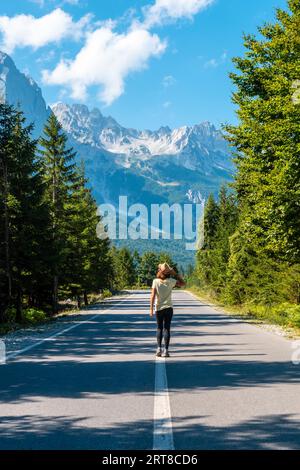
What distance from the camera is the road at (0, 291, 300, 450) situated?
17.1 ft

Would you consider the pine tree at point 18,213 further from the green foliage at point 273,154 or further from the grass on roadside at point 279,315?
the grass on roadside at point 279,315

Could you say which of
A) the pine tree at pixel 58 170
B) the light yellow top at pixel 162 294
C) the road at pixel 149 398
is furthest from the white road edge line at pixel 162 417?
the pine tree at pixel 58 170

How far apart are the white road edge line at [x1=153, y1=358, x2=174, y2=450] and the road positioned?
0.04ft

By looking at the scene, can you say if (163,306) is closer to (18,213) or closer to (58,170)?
(18,213)

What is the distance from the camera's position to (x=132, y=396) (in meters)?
7.22

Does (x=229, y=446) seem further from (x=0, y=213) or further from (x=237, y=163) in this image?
(x=0, y=213)

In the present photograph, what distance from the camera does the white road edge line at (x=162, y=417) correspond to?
499 centimetres

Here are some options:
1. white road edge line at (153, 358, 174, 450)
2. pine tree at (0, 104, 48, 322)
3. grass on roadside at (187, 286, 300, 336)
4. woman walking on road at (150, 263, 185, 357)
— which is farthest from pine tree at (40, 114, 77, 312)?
white road edge line at (153, 358, 174, 450)

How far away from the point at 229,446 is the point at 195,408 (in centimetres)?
167

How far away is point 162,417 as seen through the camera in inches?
238

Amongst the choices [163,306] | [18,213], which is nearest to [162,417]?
[163,306]

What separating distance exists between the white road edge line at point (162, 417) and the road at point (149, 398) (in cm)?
1

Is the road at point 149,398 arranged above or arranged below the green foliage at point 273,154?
below

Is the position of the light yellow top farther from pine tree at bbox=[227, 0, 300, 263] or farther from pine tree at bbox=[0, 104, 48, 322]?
pine tree at bbox=[0, 104, 48, 322]
